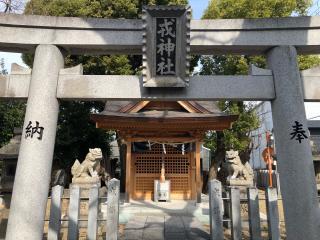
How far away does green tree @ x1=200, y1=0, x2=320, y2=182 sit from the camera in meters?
16.6

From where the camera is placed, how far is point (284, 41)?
247 inches

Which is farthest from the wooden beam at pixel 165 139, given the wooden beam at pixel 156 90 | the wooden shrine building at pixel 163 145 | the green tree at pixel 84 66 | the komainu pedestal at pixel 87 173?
the wooden beam at pixel 156 90

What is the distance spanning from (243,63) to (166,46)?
11.4 m

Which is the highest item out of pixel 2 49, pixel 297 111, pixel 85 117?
pixel 85 117

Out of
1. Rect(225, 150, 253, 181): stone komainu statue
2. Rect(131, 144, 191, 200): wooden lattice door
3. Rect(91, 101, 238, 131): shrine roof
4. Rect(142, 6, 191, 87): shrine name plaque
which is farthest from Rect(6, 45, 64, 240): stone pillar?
Rect(131, 144, 191, 200): wooden lattice door

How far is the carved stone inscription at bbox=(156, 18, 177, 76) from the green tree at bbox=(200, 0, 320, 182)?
35.5 ft

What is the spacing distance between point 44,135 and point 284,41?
17.1ft

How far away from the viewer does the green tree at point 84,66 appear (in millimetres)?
16609

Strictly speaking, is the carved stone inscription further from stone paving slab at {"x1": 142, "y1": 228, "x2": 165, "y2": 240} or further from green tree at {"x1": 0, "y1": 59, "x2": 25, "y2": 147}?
green tree at {"x1": 0, "y1": 59, "x2": 25, "y2": 147}

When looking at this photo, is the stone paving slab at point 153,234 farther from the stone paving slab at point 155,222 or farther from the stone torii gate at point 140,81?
the stone torii gate at point 140,81

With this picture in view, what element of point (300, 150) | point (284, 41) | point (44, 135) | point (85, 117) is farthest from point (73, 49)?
point (85, 117)

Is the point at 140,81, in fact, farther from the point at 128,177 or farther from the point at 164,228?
the point at 128,177

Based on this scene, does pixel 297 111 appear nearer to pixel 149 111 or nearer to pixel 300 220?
pixel 300 220

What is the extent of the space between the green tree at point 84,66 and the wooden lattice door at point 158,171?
4.43 m
